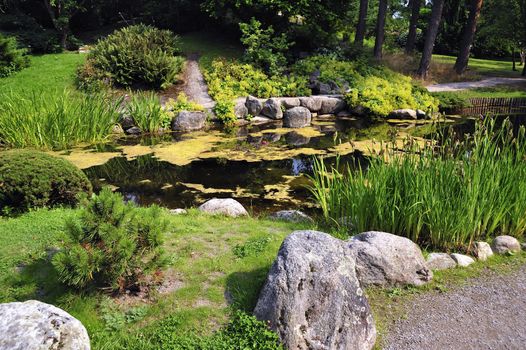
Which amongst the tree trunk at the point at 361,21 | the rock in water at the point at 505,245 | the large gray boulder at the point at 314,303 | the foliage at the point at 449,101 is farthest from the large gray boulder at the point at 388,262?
the tree trunk at the point at 361,21

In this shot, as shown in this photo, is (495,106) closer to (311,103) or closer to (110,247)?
(311,103)

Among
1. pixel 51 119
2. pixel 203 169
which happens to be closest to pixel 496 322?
pixel 203 169

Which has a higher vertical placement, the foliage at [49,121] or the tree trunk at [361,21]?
the tree trunk at [361,21]

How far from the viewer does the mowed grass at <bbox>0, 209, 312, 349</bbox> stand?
3611 millimetres

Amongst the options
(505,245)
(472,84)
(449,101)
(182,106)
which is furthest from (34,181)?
(472,84)

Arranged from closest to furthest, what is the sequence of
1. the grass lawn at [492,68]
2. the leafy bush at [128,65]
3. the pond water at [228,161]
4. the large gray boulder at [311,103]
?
the pond water at [228,161], the leafy bush at [128,65], the large gray boulder at [311,103], the grass lawn at [492,68]

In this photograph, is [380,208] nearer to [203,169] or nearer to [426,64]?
[203,169]

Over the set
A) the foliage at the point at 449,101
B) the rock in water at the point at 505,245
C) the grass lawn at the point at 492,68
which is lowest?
the rock in water at the point at 505,245

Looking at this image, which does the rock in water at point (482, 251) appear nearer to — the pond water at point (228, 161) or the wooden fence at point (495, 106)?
the pond water at point (228, 161)

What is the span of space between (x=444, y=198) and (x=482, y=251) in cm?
77

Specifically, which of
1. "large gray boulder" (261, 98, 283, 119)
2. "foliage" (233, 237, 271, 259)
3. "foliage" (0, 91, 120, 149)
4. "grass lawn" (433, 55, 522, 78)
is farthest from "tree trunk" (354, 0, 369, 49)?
"foliage" (233, 237, 271, 259)

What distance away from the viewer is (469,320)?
3.87 metres

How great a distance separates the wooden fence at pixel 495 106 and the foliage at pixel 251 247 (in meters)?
13.4

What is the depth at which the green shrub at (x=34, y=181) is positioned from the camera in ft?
18.5
